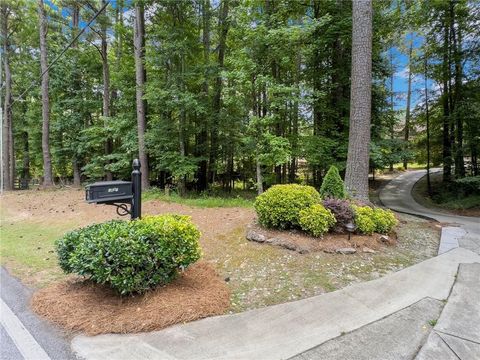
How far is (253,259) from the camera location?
3891mm

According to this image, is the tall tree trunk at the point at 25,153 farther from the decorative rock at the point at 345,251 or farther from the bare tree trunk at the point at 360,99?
the decorative rock at the point at 345,251

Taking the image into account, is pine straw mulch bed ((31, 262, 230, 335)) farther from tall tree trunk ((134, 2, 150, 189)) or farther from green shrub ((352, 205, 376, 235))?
tall tree trunk ((134, 2, 150, 189))

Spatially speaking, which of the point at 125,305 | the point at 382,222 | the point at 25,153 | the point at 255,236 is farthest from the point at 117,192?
the point at 25,153

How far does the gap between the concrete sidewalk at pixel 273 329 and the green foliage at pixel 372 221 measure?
134 centimetres

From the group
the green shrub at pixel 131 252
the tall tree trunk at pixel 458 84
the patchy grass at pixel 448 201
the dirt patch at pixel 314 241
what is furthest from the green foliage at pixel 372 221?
the tall tree trunk at pixel 458 84

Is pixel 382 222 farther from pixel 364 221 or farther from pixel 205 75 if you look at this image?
pixel 205 75

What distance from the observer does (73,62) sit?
48.2ft

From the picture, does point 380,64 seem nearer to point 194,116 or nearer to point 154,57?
point 194,116

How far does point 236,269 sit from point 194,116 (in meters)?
7.60

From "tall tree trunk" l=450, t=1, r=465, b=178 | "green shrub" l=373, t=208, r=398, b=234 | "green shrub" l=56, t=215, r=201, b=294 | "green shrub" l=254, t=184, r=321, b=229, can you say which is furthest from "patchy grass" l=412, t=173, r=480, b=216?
"green shrub" l=56, t=215, r=201, b=294

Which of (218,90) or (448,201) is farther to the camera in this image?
(448,201)

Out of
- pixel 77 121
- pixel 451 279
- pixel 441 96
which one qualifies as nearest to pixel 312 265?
pixel 451 279

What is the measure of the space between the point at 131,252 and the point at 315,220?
274 centimetres

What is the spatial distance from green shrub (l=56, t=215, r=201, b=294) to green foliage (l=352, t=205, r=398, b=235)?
2894 millimetres
